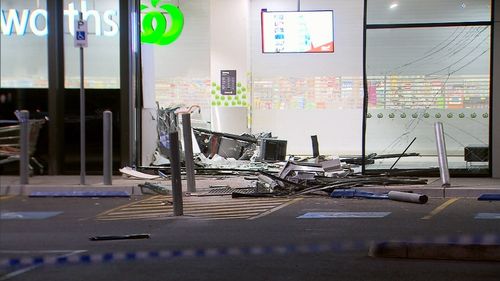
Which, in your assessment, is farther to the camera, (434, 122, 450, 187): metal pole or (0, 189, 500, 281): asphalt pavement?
(434, 122, 450, 187): metal pole

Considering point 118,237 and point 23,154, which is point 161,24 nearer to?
point 118,237

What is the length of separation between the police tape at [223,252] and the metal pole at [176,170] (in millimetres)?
2000

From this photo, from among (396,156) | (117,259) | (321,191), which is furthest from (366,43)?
(117,259)

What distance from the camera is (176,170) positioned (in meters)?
8.26

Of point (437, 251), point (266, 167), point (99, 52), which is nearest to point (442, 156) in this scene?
point (266, 167)

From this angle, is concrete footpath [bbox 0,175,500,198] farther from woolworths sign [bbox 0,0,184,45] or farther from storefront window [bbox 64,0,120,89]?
woolworths sign [bbox 0,0,184,45]

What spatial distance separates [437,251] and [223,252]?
211 cm

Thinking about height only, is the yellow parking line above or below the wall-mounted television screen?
below

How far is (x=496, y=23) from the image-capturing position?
12062 millimetres

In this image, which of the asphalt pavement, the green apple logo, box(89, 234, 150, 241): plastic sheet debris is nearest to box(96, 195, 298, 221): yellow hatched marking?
the asphalt pavement

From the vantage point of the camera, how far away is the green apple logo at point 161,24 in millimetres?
15479

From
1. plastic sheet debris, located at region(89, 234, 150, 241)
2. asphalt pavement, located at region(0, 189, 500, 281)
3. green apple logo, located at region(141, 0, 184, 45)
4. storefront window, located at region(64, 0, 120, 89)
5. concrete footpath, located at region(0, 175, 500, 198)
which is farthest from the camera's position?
green apple logo, located at region(141, 0, 184, 45)

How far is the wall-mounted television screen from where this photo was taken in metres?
17.2

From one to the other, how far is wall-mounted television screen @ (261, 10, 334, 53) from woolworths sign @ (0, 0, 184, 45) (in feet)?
8.32
